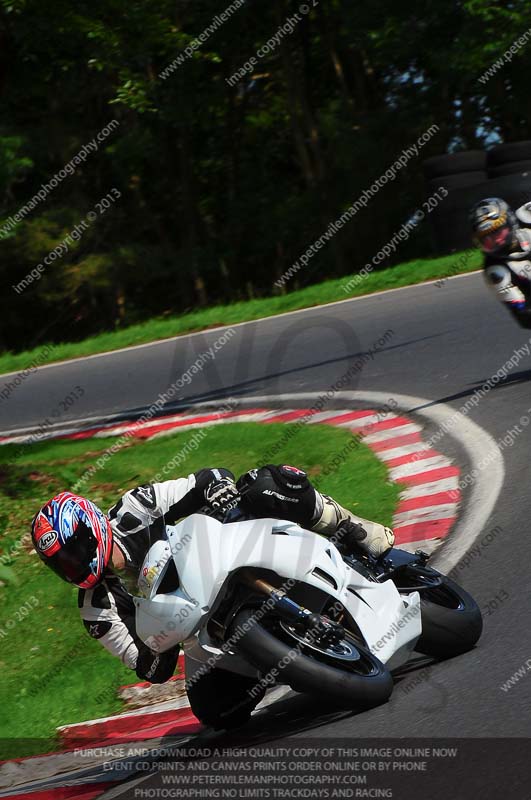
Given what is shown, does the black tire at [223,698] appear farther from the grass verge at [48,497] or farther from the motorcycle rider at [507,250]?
the motorcycle rider at [507,250]

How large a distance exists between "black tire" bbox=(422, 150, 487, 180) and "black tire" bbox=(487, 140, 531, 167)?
544 millimetres

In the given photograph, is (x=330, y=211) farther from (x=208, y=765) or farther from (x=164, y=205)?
(x=208, y=765)

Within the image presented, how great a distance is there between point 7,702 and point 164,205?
2750 cm

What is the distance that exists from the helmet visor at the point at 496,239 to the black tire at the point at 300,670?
5.49 m

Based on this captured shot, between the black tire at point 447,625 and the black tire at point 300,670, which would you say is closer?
the black tire at point 300,670

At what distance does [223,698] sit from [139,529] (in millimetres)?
808

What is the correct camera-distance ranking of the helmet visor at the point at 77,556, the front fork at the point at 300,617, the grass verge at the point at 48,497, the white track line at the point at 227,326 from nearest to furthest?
1. the front fork at the point at 300,617
2. the helmet visor at the point at 77,556
3. the grass verge at the point at 48,497
4. the white track line at the point at 227,326

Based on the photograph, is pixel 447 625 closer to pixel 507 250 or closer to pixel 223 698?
pixel 223 698

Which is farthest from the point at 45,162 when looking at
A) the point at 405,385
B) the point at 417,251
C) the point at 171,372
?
the point at 405,385

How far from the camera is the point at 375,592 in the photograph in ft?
15.9

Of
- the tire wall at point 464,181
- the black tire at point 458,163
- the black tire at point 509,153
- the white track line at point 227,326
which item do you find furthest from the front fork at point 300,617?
the black tire at point 458,163

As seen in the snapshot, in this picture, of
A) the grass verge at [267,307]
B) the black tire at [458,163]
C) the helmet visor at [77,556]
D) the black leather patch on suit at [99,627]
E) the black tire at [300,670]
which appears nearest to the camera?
the black tire at [300,670]

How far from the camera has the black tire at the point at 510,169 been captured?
15.4 meters

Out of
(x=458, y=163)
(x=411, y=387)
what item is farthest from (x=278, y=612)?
(x=458, y=163)
